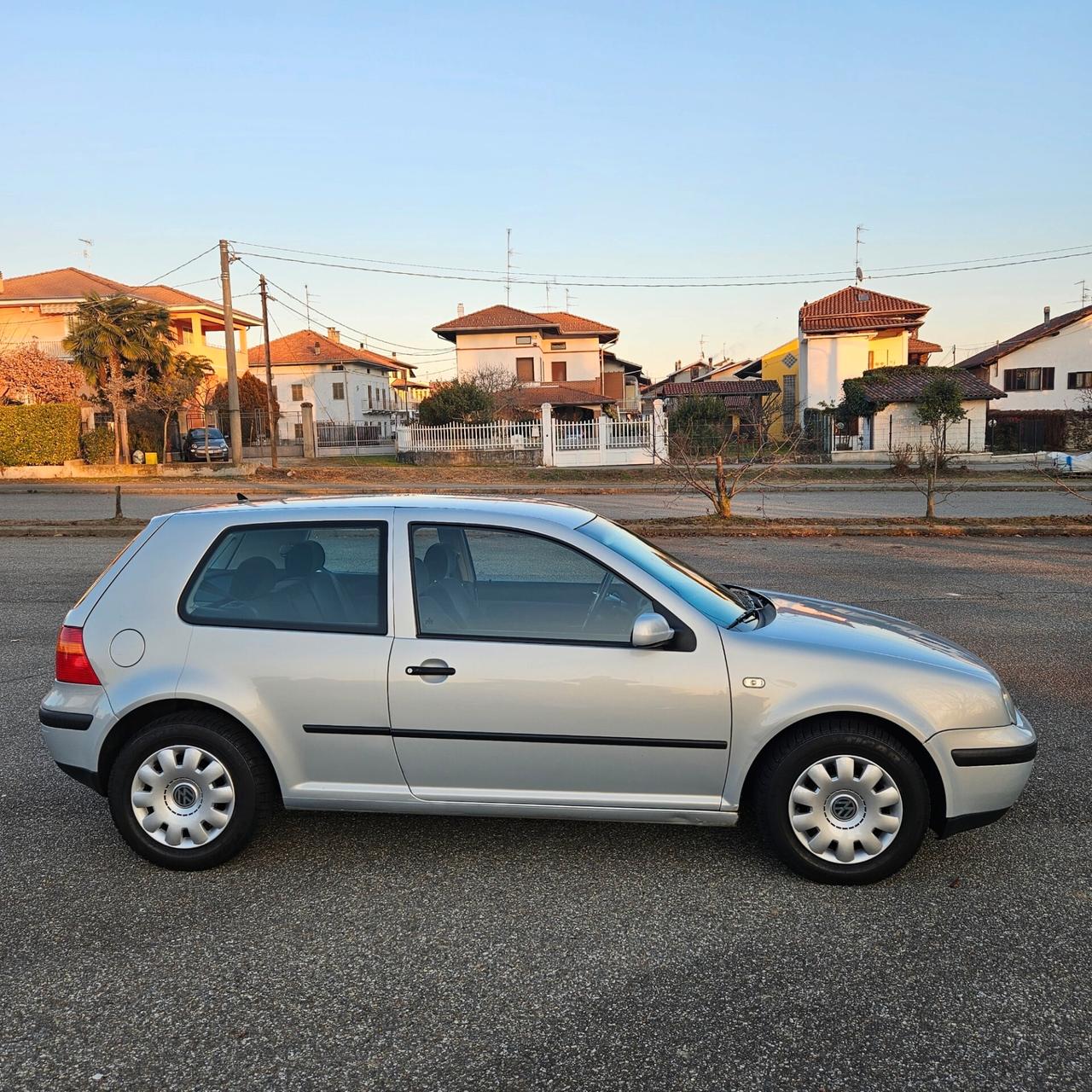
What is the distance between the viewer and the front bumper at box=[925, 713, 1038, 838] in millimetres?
3736

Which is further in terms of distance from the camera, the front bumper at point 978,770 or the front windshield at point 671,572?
the front windshield at point 671,572

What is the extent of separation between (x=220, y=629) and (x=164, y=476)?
30936mm

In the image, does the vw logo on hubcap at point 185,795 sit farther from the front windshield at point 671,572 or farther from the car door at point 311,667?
the front windshield at point 671,572

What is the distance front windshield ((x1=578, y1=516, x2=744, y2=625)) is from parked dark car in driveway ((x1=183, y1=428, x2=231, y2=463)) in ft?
126

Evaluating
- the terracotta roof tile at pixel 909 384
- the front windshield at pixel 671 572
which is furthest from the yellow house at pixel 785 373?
the front windshield at pixel 671 572

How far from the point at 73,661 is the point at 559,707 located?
2078 mm

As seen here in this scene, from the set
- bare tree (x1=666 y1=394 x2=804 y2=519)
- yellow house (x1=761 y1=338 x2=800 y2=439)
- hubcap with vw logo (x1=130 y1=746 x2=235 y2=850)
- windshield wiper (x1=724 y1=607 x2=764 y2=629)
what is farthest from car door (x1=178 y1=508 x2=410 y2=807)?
yellow house (x1=761 y1=338 x2=800 y2=439)

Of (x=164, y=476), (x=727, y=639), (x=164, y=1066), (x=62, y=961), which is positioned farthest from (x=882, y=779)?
(x=164, y=476)

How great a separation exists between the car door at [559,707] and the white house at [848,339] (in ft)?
160

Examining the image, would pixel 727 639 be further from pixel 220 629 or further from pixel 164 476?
pixel 164 476

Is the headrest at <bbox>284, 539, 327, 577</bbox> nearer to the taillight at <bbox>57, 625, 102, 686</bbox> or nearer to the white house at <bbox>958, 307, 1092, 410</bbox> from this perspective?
the taillight at <bbox>57, 625, 102, 686</bbox>

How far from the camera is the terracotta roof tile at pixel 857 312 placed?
5150cm

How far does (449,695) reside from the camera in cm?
381

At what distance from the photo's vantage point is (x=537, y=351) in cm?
5828
